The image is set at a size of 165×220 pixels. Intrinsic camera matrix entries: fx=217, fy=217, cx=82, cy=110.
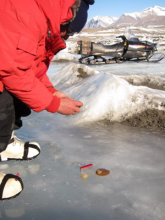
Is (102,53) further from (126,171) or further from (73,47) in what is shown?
(126,171)

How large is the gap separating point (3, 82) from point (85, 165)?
0.78 meters

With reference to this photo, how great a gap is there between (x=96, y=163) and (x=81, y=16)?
97cm

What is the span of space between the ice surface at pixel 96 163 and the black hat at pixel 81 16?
0.91 metres

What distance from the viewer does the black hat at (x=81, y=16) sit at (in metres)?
→ 1.24

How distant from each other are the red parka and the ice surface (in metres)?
0.50

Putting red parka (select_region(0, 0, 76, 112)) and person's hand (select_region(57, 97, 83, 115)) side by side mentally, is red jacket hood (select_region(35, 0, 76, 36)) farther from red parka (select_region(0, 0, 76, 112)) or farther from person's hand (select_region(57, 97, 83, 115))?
person's hand (select_region(57, 97, 83, 115))

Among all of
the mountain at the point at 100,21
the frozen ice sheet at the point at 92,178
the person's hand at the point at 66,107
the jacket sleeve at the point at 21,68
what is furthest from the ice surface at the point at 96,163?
the mountain at the point at 100,21

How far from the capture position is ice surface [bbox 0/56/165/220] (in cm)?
112

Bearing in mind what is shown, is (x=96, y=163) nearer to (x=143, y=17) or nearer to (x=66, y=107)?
(x=66, y=107)

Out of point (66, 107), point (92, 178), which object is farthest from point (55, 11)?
point (92, 178)

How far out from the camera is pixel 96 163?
1.53 metres

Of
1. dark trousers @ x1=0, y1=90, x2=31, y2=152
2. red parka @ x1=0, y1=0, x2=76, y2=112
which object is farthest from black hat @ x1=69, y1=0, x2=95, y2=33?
dark trousers @ x1=0, y1=90, x2=31, y2=152

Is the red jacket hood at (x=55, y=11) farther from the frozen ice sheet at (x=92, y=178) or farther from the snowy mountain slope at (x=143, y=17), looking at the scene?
the snowy mountain slope at (x=143, y=17)

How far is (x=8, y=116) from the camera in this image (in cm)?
136
